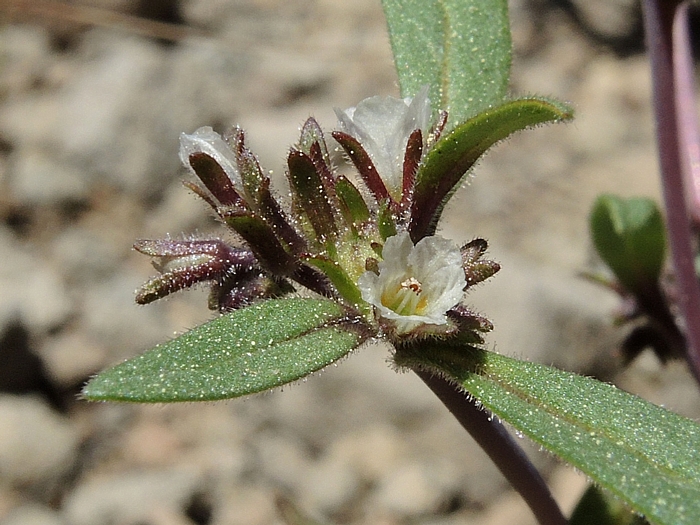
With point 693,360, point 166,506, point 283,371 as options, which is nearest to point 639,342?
point 693,360

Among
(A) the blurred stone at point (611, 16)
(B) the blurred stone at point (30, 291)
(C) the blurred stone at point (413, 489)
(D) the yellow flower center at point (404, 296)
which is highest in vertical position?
(D) the yellow flower center at point (404, 296)

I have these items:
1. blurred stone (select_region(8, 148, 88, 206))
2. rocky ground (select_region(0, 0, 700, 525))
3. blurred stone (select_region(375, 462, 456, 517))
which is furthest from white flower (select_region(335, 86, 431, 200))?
blurred stone (select_region(8, 148, 88, 206))

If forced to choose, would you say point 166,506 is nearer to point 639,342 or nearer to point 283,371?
point 639,342

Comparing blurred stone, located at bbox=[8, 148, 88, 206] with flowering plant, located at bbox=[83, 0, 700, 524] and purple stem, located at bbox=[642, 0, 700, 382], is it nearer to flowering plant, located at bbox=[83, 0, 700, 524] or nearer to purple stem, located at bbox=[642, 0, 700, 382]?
flowering plant, located at bbox=[83, 0, 700, 524]

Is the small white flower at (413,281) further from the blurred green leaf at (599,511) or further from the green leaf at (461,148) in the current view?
the blurred green leaf at (599,511)

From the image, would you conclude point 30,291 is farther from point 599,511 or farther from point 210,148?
point 599,511

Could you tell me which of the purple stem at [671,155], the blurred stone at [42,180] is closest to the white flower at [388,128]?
the purple stem at [671,155]
